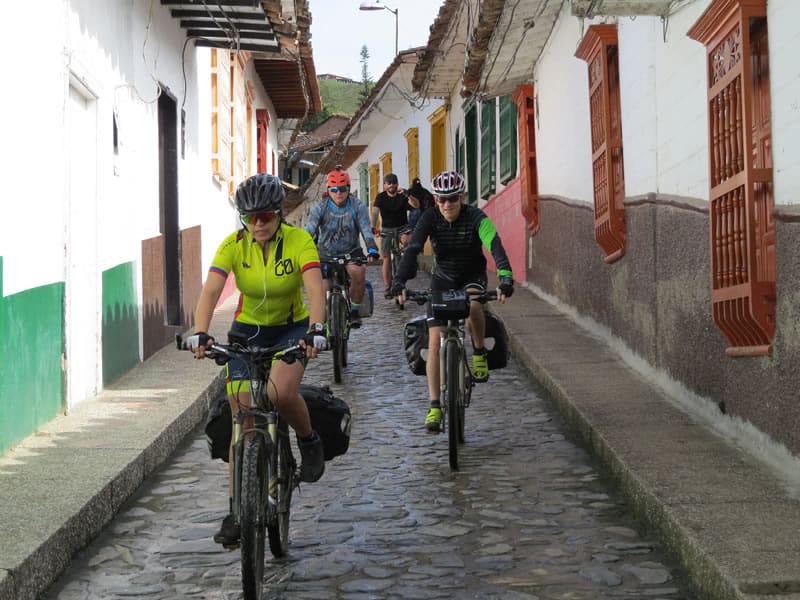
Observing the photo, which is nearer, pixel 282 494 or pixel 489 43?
pixel 282 494

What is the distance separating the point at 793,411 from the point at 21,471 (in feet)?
12.0

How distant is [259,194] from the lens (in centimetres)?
520

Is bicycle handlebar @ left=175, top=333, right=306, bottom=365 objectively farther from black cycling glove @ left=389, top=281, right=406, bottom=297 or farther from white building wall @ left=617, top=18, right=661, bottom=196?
white building wall @ left=617, top=18, right=661, bottom=196

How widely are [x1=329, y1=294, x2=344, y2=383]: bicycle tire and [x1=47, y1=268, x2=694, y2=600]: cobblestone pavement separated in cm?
203

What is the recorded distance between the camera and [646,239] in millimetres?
9484

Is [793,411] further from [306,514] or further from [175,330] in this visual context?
[175,330]

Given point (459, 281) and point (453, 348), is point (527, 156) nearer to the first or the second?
point (459, 281)

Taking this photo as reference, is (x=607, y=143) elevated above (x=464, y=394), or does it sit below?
above

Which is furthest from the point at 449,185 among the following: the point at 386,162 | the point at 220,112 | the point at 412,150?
the point at 386,162

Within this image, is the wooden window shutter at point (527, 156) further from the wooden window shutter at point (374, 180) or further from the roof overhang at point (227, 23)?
the wooden window shutter at point (374, 180)

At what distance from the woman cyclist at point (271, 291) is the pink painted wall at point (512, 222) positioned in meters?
11.9

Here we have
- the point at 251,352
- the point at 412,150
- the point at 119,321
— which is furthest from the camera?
the point at 412,150

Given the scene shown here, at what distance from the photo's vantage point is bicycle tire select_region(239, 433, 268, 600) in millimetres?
4535

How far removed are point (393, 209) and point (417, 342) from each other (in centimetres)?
1105
